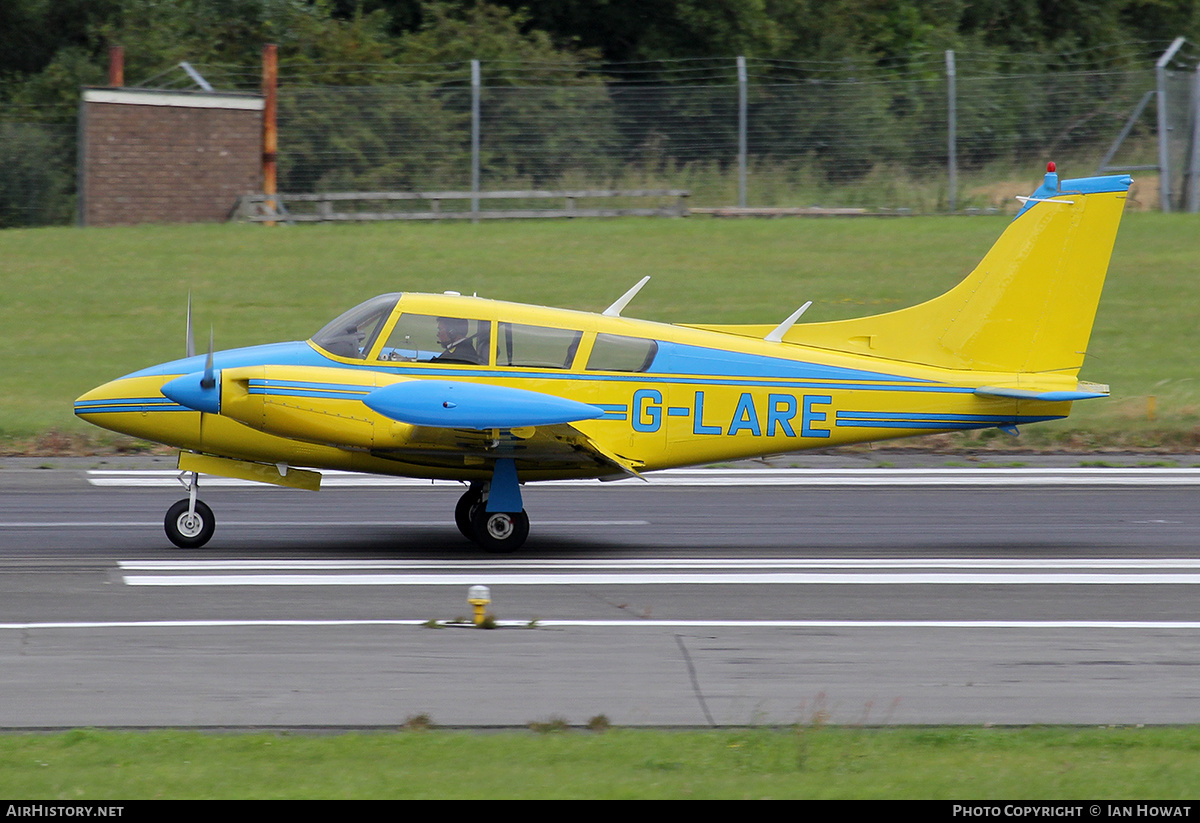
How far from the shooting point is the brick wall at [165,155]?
2914cm

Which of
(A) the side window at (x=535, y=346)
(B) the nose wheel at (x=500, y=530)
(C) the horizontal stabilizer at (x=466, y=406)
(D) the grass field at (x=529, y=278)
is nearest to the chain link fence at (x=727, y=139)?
(D) the grass field at (x=529, y=278)

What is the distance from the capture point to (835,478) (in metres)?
16.3

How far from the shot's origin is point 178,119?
29.4 metres

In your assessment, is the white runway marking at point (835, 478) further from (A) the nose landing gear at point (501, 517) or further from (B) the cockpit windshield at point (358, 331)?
(B) the cockpit windshield at point (358, 331)

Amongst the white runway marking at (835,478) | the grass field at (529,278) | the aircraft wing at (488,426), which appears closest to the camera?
the aircraft wing at (488,426)

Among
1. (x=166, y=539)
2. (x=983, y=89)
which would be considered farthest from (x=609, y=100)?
(x=166, y=539)

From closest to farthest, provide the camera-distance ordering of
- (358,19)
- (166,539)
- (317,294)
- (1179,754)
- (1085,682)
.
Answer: (1179,754)
(1085,682)
(166,539)
(317,294)
(358,19)

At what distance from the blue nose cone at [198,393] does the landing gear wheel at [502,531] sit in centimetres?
253

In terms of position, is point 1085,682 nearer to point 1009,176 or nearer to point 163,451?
point 163,451

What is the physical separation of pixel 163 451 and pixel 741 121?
15667 mm

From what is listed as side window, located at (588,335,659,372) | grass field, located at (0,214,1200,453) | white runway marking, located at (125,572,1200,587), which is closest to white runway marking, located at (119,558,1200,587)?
white runway marking, located at (125,572,1200,587)

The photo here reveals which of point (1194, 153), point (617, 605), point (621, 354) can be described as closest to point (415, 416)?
point (621, 354)

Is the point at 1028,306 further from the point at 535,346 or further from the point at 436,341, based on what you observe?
the point at 436,341

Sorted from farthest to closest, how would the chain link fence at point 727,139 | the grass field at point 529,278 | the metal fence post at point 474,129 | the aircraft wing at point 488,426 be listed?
the chain link fence at point 727,139 < the metal fence post at point 474,129 < the grass field at point 529,278 < the aircraft wing at point 488,426
